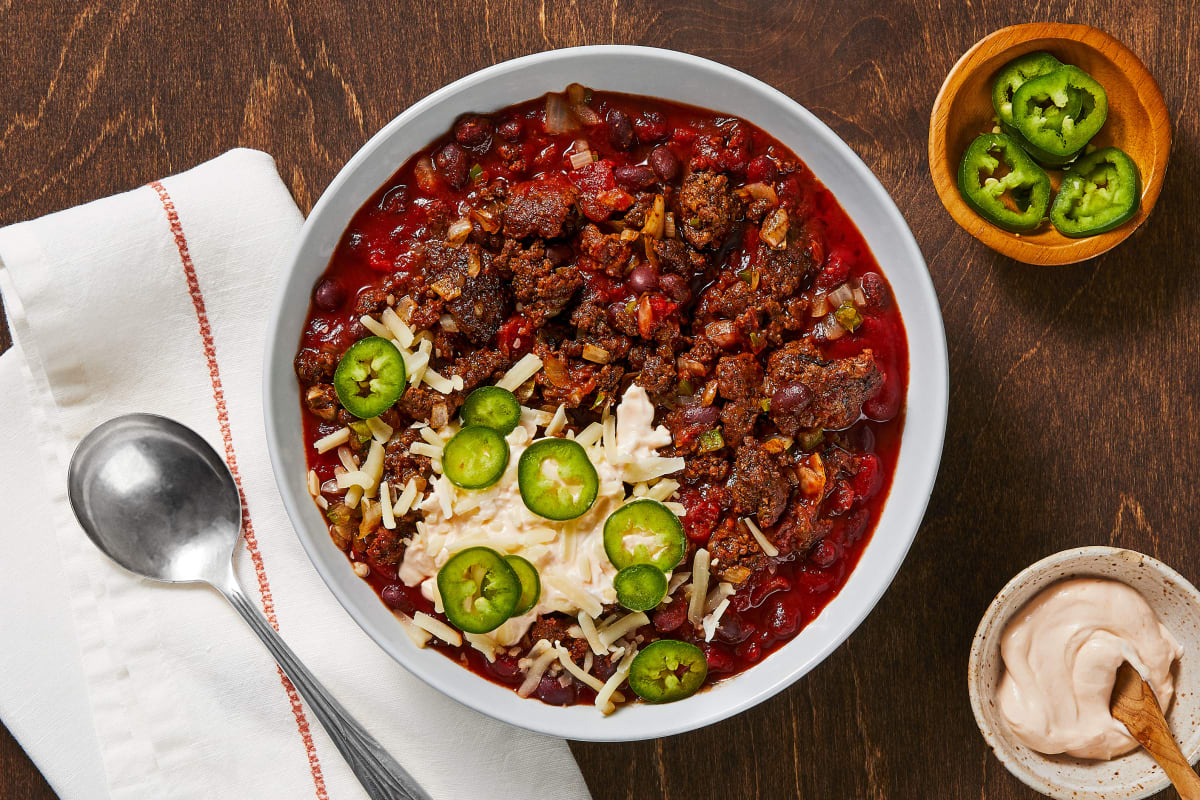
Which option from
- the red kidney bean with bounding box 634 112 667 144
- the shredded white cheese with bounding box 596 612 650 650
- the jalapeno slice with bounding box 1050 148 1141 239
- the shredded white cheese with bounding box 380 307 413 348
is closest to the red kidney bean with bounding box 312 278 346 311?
the shredded white cheese with bounding box 380 307 413 348

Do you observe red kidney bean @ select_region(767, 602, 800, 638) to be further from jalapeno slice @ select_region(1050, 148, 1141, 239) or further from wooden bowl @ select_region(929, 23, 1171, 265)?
jalapeno slice @ select_region(1050, 148, 1141, 239)

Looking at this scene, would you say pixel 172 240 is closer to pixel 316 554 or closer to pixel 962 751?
pixel 316 554

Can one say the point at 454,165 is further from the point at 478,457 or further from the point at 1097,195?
the point at 1097,195

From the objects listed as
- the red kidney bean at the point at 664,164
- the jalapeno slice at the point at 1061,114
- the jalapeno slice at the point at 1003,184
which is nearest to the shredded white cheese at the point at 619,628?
the red kidney bean at the point at 664,164

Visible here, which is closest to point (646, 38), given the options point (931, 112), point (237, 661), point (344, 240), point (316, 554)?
point (931, 112)

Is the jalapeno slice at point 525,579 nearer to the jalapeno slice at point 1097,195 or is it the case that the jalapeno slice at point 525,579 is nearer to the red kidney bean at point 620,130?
the red kidney bean at point 620,130

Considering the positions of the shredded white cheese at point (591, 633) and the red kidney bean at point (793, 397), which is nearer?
the red kidney bean at point (793, 397)
